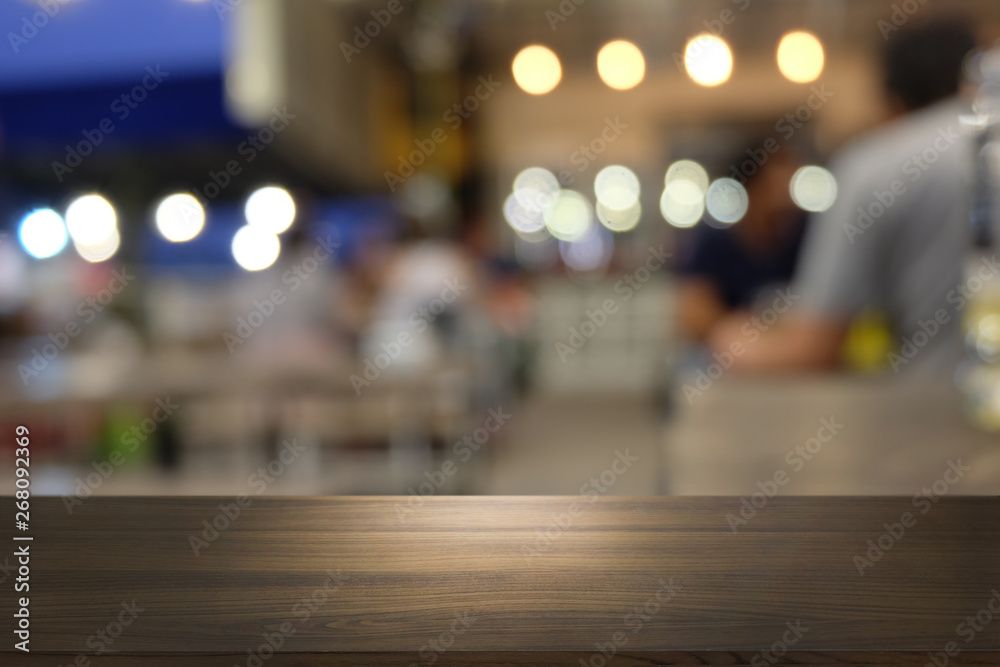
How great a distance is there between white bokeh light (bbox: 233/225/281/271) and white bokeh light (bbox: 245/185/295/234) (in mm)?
35

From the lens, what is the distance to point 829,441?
102 cm

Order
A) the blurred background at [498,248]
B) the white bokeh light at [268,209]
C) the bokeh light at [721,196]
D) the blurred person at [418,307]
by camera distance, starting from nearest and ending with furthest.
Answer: the blurred background at [498,248] < the blurred person at [418,307] < the white bokeh light at [268,209] < the bokeh light at [721,196]

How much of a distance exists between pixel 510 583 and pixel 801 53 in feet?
14.4

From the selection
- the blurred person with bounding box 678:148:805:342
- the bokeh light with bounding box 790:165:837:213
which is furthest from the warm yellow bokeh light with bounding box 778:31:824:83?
the bokeh light with bounding box 790:165:837:213

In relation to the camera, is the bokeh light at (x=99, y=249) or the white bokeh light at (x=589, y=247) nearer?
the bokeh light at (x=99, y=249)

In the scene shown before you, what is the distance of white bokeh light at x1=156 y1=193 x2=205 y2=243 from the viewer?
166 inches

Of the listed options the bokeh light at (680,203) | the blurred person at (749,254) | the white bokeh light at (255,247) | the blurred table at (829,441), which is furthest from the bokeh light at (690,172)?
the blurred table at (829,441)

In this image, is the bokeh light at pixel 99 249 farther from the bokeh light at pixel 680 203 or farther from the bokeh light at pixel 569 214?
the bokeh light at pixel 680 203

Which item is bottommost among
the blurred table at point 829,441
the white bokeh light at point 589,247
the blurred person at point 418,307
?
the blurred table at point 829,441

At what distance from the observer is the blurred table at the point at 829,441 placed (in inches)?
30.9

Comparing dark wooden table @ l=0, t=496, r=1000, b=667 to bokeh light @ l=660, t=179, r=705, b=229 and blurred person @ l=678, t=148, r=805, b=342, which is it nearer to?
blurred person @ l=678, t=148, r=805, b=342

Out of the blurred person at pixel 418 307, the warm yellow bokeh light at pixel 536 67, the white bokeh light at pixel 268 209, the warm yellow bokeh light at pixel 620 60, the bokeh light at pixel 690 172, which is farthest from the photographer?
the bokeh light at pixel 690 172

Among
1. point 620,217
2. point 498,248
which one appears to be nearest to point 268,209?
point 498,248

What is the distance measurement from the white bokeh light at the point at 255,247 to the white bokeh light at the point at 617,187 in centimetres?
372
